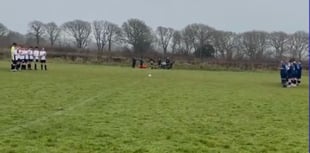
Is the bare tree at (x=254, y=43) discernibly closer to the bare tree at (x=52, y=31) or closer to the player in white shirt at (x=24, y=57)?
the bare tree at (x=52, y=31)

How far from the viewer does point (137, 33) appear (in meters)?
101

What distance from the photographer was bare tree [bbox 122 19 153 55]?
9844 cm

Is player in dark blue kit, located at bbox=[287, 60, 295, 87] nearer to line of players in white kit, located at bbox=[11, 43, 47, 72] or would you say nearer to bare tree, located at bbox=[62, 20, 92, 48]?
line of players in white kit, located at bbox=[11, 43, 47, 72]

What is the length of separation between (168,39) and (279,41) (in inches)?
967

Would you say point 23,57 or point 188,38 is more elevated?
point 188,38

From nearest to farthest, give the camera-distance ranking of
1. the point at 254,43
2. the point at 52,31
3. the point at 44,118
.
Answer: the point at 44,118 → the point at 254,43 → the point at 52,31

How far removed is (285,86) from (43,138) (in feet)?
75.9

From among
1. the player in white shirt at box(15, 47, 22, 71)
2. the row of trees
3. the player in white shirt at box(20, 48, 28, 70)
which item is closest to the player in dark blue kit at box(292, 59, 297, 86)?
the player in white shirt at box(15, 47, 22, 71)

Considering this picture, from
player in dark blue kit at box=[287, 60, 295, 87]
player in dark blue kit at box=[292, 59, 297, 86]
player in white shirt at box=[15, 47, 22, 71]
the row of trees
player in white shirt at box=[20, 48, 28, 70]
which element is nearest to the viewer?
player in dark blue kit at box=[287, 60, 295, 87]

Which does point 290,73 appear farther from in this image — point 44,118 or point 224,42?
point 224,42

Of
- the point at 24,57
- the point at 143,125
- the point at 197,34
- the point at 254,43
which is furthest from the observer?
the point at 197,34

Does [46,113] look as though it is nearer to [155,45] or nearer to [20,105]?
[20,105]

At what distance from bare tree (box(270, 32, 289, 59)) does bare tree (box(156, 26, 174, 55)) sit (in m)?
22.3

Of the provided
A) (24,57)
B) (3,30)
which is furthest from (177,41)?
(24,57)
